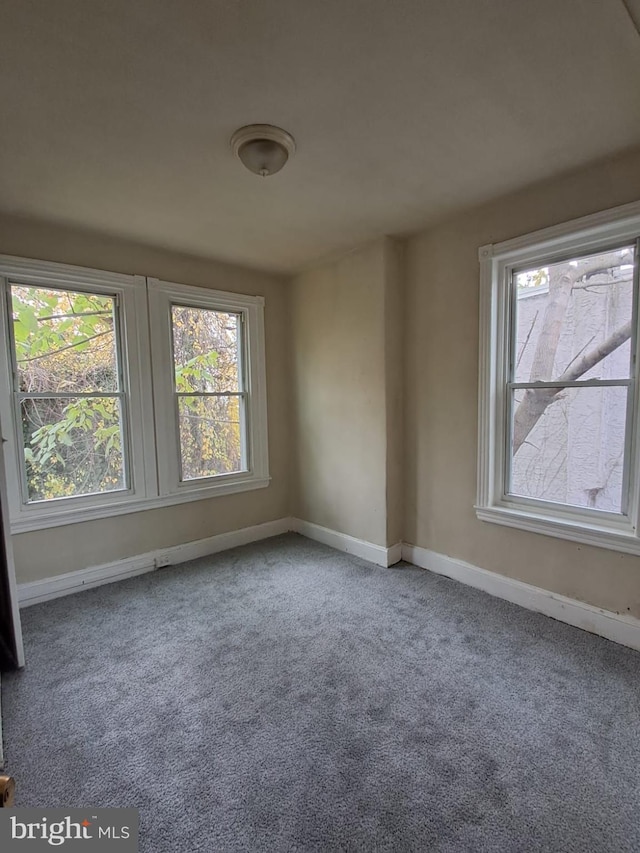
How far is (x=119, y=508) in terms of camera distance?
297cm

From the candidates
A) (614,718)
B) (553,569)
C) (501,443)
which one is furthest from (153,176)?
(614,718)

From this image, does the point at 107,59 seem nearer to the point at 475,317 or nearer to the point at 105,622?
the point at 475,317

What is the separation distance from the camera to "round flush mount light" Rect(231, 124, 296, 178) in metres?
1.71

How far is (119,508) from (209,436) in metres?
0.89

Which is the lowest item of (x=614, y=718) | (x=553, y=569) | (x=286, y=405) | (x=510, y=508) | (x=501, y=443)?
(x=614, y=718)

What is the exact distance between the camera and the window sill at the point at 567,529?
6.81 ft

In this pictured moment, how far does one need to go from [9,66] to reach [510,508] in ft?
10.0

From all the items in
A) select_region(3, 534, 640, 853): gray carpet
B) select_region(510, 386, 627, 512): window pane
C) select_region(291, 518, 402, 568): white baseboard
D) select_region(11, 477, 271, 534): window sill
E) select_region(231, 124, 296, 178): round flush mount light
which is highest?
select_region(231, 124, 296, 178): round flush mount light

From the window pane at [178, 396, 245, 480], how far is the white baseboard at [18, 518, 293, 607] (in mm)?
572

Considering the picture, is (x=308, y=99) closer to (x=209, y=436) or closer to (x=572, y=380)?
(x=572, y=380)

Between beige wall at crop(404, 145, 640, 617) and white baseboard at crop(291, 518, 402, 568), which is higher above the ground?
beige wall at crop(404, 145, 640, 617)

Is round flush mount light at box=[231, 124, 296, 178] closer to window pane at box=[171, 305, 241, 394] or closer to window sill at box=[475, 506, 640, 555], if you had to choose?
window pane at box=[171, 305, 241, 394]

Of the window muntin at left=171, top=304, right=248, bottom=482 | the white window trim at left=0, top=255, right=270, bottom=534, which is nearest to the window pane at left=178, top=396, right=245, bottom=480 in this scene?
the window muntin at left=171, top=304, right=248, bottom=482

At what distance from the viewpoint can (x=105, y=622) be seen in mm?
2420
